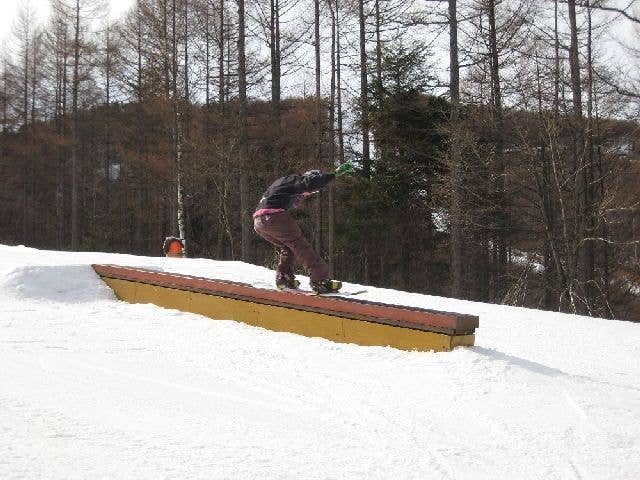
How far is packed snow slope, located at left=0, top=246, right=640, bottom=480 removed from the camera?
2.52 m

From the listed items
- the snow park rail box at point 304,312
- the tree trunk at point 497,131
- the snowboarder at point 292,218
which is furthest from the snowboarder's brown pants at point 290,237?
→ the tree trunk at point 497,131

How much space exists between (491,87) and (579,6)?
344 centimetres

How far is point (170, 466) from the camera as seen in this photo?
2379 mm

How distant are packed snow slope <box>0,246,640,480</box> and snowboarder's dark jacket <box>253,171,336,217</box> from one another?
1355 millimetres

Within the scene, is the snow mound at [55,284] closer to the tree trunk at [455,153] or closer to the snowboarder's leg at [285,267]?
the snowboarder's leg at [285,267]

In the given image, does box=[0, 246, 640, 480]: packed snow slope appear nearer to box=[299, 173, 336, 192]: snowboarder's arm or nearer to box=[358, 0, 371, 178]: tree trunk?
box=[299, 173, 336, 192]: snowboarder's arm

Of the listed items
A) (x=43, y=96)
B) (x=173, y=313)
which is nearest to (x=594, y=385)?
(x=173, y=313)

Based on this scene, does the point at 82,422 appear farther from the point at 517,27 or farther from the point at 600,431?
the point at 517,27

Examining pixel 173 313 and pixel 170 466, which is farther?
pixel 173 313

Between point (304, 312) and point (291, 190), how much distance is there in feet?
4.66

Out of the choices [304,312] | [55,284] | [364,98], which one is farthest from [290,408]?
[364,98]

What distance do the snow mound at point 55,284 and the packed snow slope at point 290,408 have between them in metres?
1.30

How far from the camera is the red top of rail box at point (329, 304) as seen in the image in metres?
4.43

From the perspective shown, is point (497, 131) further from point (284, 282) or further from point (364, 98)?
point (284, 282)
